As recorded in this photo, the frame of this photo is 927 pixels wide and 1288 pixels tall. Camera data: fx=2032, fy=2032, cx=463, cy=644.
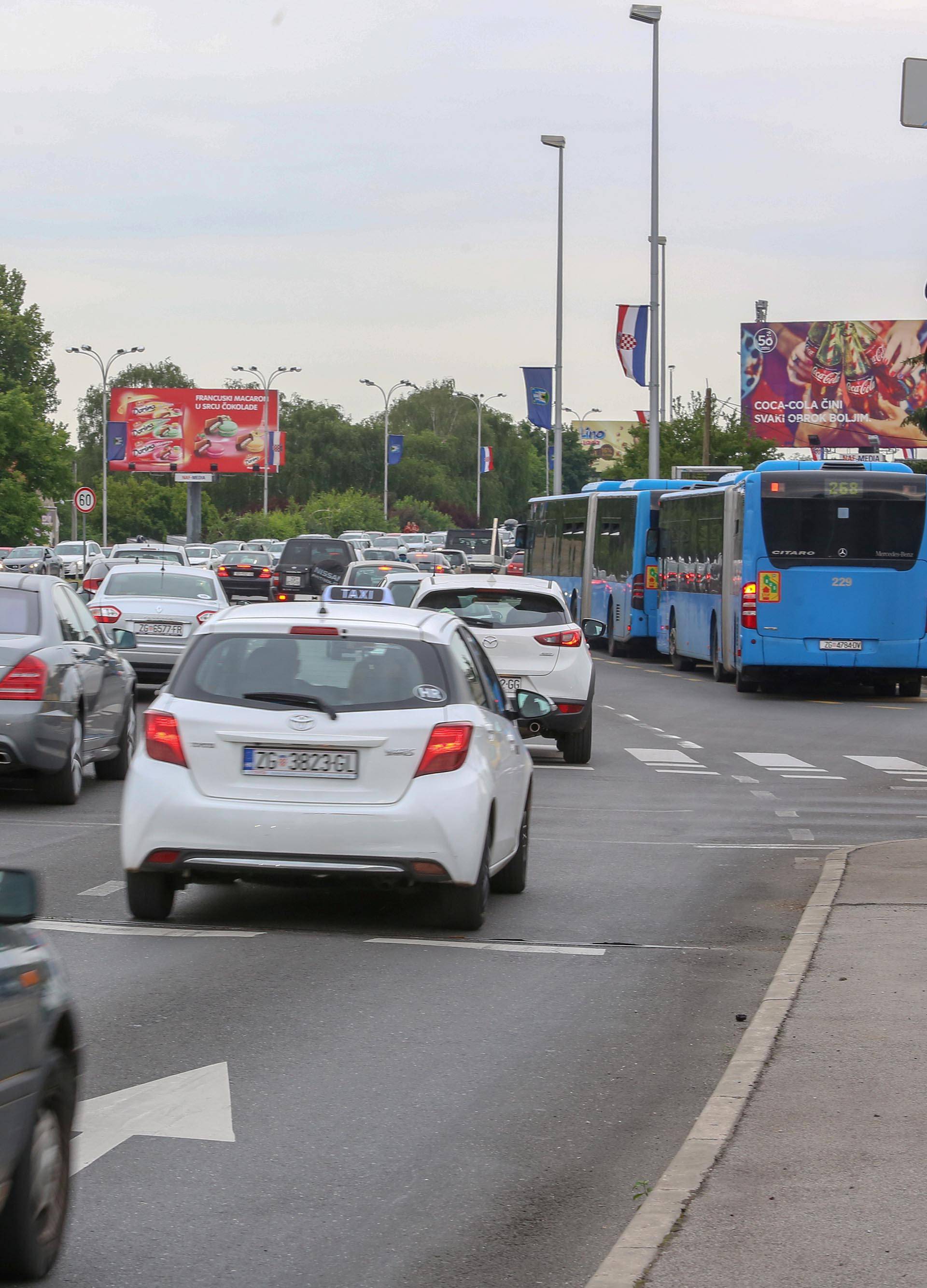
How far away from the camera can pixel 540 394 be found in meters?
60.2

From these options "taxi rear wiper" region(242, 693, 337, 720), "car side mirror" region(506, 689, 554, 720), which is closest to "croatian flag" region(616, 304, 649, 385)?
"car side mirror" region(506, 689, 554, 720)

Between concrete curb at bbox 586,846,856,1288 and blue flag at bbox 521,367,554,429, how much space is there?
50.8 meters

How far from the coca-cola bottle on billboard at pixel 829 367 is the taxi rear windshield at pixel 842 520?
163ft

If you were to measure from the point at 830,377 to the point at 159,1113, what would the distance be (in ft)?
243

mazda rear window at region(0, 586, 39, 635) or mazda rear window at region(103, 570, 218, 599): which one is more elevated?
mazda rear window at region(0, 586, 39, 635)

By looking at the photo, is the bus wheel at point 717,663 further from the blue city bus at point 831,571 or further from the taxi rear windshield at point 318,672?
the taxi rear windshield at point 318,672

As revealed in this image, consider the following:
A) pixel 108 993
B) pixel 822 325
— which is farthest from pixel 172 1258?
pixel 822 325

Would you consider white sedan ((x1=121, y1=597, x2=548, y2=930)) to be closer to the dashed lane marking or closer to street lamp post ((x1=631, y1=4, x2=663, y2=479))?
the dashed lane marking

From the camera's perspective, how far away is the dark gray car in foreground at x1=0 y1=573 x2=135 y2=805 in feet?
44.1

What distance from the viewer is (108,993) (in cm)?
766

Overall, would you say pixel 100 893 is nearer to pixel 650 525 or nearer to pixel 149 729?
pixel 149 729

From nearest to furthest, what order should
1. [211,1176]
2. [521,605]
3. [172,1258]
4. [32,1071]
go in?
1. [32,1071]
2. [172,1258]
3. [211,1176]
4. [521,605]

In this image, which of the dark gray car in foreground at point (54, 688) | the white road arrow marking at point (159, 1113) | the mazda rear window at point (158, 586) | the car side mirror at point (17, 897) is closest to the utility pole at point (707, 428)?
the mazda rear window at point (158, 586)

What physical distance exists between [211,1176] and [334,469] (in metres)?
142
